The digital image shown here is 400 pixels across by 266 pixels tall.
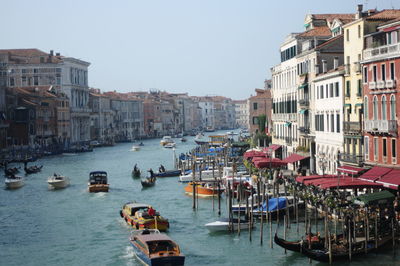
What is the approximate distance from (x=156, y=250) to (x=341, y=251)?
4.15 metres

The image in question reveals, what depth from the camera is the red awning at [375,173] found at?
67.7ft

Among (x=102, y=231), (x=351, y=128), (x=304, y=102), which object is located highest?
(x=304, y=102)

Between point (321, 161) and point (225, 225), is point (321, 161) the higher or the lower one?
the higher one

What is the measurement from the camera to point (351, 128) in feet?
80.3

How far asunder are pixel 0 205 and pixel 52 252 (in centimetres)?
1035

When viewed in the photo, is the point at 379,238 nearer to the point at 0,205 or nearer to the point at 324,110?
the point at 324,110

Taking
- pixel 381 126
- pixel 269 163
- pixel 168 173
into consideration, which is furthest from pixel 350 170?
pixel 168 173

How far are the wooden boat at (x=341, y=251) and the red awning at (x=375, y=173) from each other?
12.9 ft

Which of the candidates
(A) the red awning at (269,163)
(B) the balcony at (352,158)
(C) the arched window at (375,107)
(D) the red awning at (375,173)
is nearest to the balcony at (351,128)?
(B) the balcony at (352,158)

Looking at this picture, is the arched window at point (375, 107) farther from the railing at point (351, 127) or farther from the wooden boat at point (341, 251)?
the wooden boat at point (341, 251)

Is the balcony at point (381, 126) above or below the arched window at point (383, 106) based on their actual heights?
below

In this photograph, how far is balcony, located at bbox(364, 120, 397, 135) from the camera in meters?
21.0

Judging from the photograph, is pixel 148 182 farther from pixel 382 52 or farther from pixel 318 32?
pixel 382 52

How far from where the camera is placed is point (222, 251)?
18.9 m
